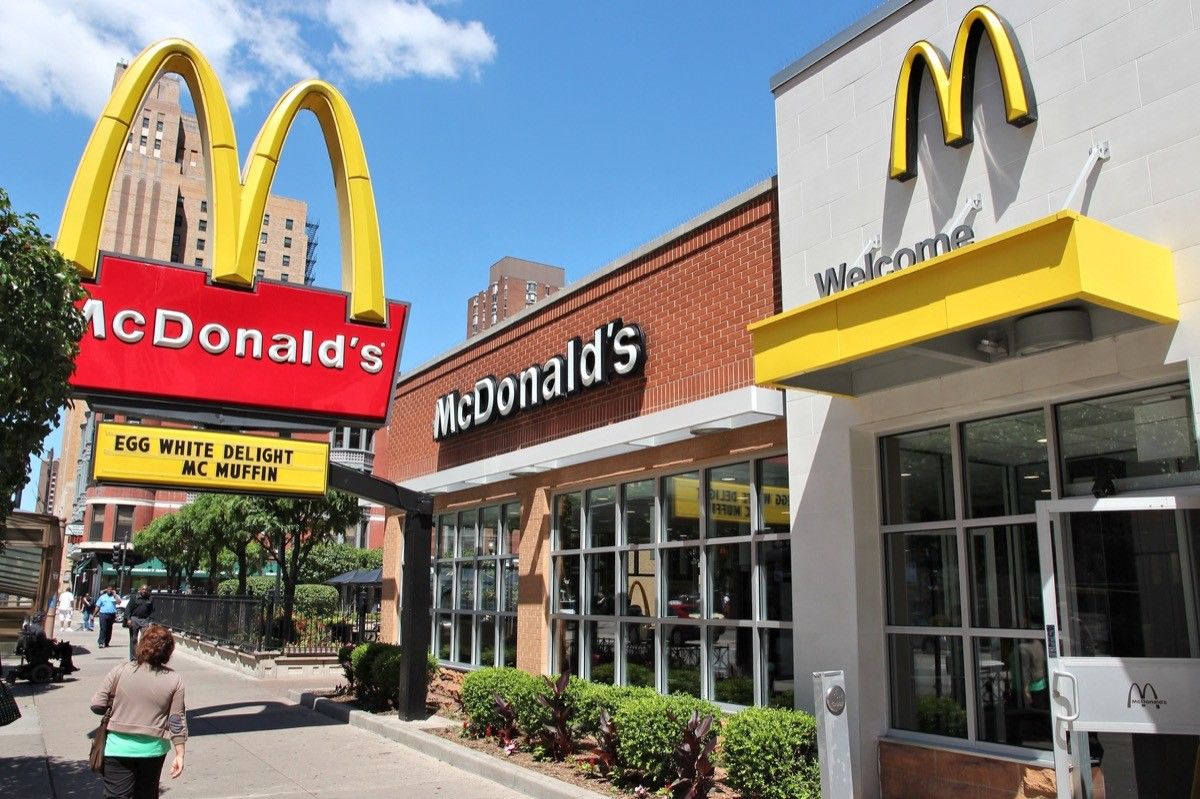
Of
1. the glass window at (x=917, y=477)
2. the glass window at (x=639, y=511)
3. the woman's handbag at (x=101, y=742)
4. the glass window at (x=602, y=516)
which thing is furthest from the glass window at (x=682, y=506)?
the woman's handbag at (x=101, y=742)

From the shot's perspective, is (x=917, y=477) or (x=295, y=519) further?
(x=295, y=519)

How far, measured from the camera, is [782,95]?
Result: 33.8ft

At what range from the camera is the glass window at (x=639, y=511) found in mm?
12672

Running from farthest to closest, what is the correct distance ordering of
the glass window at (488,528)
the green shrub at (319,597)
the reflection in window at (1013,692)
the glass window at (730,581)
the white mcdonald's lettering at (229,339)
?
the green shrub at (319,597)
the glass window at (488,528)
the white mcdonald's lettering at (229,339)
the glass window at (730,581)
the reflection in window at (1013,692)

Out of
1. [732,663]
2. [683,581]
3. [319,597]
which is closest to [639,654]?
[683,581]

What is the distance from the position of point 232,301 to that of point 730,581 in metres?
7.47

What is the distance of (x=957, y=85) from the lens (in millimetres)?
8023

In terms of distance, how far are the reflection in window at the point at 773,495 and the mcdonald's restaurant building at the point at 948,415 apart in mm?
31

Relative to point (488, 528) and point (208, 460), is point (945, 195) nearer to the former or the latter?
point (208, 460)

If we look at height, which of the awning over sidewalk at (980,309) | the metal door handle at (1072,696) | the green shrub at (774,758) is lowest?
the green shrub at (774,758)

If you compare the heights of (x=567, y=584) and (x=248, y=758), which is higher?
(x=567, y=584)

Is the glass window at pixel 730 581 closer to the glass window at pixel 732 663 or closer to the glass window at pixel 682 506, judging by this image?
the glass window at pixel 732 663

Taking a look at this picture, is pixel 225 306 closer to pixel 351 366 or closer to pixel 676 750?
pixel 351 366

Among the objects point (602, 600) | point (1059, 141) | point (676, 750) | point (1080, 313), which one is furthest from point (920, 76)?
point (602, 600)
